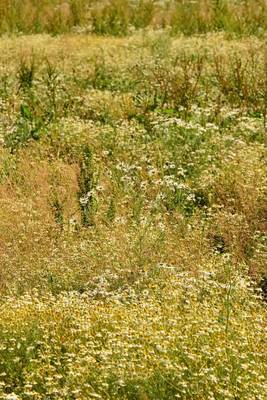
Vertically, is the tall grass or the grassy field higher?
the tall grass

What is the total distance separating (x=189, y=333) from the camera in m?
4.15

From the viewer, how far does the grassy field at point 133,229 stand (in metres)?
3.99

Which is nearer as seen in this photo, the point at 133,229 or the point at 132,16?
the point at 133,229

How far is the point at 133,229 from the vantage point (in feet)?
19.6

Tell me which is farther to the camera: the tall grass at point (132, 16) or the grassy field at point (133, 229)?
the tall grass at point (132, 16)

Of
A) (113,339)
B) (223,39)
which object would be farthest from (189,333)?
(223,39)

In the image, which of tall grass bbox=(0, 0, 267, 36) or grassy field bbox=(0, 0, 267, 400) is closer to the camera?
grassy field bbox=(0, 0, 267, 400)

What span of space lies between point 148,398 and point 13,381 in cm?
86

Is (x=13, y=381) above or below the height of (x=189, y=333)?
below

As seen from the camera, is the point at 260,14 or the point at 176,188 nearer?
the point at 176,188

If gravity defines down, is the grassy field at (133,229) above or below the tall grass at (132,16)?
below

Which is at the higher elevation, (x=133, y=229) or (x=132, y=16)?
(x=132, y=16)

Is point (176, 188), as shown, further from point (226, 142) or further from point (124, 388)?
point (124, 388)

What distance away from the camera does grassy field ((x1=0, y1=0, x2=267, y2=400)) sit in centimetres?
399
